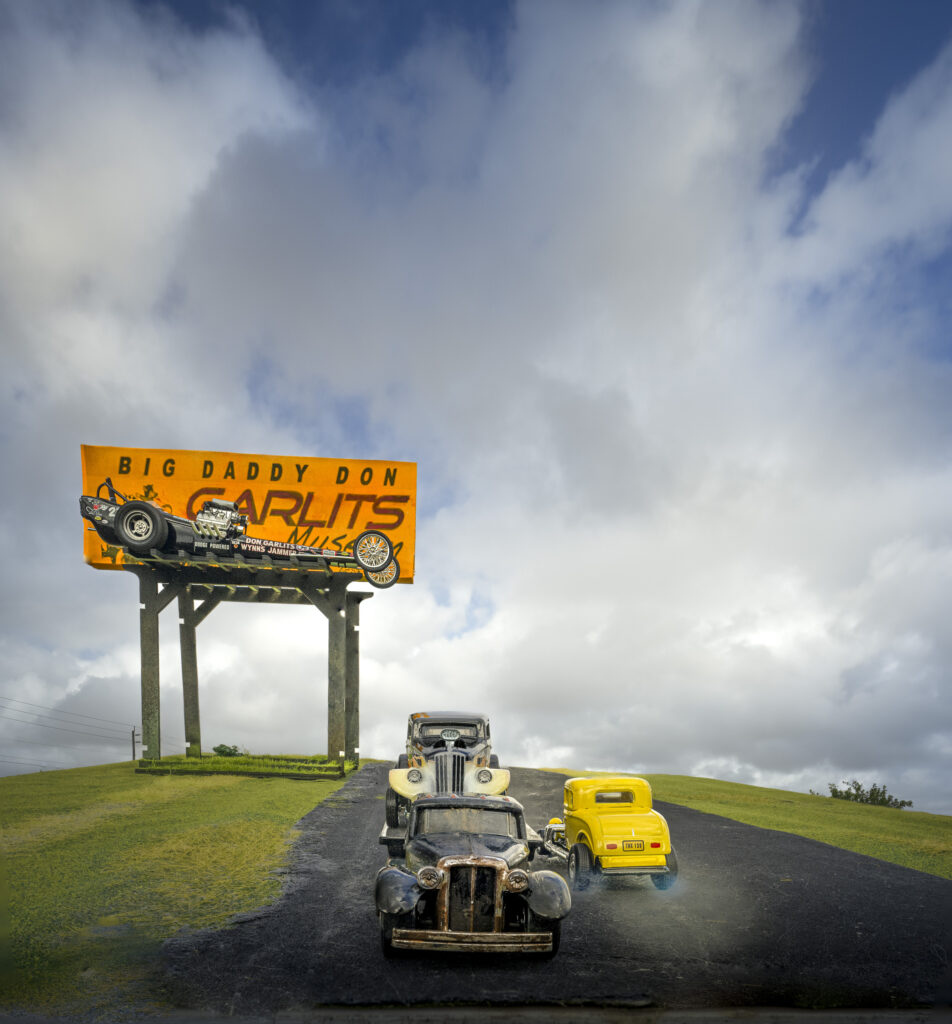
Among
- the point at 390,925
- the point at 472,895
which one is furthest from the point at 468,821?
the point at 390,925

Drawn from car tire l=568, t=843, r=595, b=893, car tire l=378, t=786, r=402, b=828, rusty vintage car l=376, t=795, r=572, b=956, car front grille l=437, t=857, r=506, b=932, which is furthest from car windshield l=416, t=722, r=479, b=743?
car front grille l=437, t=857, r=506, b=932

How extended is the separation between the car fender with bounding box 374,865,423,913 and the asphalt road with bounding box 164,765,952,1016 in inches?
22.4

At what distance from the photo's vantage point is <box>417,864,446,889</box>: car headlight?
22.3ft

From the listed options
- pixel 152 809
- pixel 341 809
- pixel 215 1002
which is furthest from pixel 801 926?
pixel 152 809

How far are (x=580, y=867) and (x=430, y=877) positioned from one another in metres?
3.65

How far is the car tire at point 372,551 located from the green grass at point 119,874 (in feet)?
23.4

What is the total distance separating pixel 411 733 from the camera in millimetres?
15250

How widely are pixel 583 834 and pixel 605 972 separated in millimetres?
3294

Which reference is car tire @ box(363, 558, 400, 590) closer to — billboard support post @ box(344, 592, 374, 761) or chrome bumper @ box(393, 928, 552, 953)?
billboard support post @ box(344, 592, 374, 761)

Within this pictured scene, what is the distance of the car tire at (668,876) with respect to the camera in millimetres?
9438

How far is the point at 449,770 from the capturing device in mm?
13719

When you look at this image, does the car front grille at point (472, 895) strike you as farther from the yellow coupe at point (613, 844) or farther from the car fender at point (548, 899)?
the yellow coupe at point (613, 844)

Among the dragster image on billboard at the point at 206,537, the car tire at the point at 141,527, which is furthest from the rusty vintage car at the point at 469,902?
the car tire at the point at 141,527

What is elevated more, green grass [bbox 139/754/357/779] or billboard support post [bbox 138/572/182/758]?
billboard support post [bbox 138/572/182/758]
